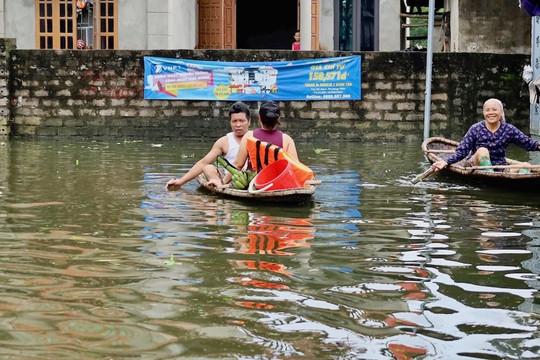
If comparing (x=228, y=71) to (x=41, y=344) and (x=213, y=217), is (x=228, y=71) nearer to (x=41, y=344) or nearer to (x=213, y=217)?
(x=213, y=217)

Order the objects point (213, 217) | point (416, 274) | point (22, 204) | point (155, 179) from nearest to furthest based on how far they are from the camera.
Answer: point (416, 274) → point (213, 217) → point (22, 204) → point (155, 179)

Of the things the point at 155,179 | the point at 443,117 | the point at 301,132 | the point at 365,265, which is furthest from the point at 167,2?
the point at 365,265

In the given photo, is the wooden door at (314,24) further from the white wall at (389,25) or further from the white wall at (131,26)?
the white wall at (131,26)

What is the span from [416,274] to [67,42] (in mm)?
20772

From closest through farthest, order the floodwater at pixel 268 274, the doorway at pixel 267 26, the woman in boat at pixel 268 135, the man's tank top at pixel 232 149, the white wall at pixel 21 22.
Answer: the floodwater at pixel 268 274 < the woman in boat at pixel 268 135 < the man's tank top at pixel 232 149 < the white wall at pixel 21 22 < the doorway at pixel 267 26

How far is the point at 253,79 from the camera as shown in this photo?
73.2 ft

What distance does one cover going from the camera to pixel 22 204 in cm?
1083

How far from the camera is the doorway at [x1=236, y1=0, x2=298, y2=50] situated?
31188 millimetres

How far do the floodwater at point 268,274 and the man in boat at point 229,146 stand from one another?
0.77 feet

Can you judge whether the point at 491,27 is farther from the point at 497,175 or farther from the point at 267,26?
the point at 497,175

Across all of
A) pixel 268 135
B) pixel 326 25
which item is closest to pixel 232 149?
pixel 268 135

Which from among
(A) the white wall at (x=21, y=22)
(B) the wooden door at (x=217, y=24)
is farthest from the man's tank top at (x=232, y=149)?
(B) the wooden door at (x=217, y=24)

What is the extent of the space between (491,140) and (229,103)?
1037cm

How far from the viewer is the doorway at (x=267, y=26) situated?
102ft
